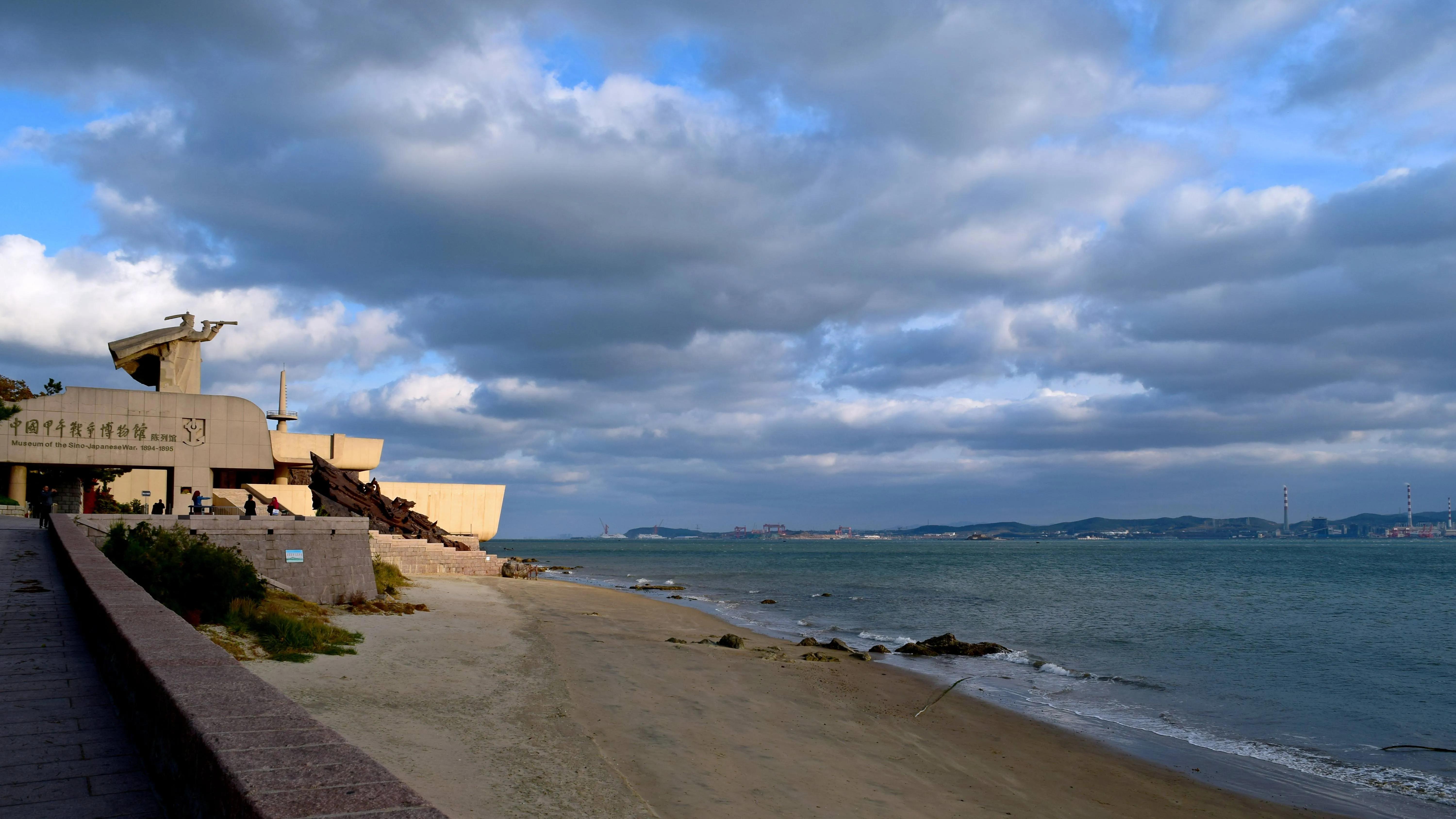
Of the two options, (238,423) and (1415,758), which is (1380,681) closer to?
(1415,758)

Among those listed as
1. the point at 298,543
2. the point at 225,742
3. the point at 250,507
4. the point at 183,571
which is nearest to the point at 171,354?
the point at 250,507

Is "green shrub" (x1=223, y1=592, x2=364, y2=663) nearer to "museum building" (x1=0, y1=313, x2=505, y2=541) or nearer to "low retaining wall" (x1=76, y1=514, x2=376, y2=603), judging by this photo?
"low retaining wall" (x1=76, y1=514, x2=376, y2=603)

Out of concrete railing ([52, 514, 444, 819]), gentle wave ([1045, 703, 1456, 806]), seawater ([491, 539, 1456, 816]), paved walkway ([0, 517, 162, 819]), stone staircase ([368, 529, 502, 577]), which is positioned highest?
concrete railing ([52, 514, 444, 819])

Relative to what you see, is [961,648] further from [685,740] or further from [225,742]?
[225,742]

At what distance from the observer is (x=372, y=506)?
43844mm

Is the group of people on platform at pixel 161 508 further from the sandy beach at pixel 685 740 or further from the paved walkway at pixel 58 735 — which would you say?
the paved walkway at pixel 58 735

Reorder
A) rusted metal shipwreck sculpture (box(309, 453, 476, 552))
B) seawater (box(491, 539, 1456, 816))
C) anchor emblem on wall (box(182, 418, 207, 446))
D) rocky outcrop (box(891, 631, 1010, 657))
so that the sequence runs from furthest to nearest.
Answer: rusted metal shipwreck sculpture (box(309, 453, 476, 552)) → anchor emblem on wall (box(182, 418, 207, 446)) → rocky outcrop (box(891, 631, 1010, 657)) → seawater (box(491, 539, 1456, 816))

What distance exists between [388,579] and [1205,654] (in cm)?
2492

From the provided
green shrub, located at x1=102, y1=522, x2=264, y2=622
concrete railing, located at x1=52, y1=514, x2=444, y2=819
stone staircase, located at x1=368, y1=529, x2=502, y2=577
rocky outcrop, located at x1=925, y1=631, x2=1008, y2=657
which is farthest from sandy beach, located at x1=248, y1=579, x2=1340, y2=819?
stone staircase, located at x1=368, y1=529, x2=502, y2=577

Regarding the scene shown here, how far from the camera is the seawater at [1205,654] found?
1397 centimetres

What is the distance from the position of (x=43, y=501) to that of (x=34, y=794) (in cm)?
2751

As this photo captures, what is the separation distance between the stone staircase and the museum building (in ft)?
16.1

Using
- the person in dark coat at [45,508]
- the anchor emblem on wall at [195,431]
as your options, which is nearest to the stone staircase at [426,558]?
the anchor emblem on wall at [195,431]

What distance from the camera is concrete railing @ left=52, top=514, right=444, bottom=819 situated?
8.90 feet
